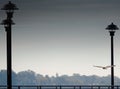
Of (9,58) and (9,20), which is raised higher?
(9,20)

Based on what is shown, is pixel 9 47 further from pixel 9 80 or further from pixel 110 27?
pixel 110 27

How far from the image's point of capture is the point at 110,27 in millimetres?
50656

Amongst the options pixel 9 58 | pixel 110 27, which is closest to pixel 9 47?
pixel 9 58

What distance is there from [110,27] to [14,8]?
35.7 feet

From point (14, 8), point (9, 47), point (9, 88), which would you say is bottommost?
point (9, 88)

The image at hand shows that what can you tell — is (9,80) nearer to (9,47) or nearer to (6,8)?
(9,47)

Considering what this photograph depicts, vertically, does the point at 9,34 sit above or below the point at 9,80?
above

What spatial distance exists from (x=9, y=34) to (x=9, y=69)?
8.22ft

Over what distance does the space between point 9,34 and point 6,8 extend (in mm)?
1782

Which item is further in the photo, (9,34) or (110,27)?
(110,27)

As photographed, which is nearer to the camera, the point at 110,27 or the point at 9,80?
the point at 9,80

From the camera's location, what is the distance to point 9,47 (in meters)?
42.4

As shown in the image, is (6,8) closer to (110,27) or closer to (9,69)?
(9,69)

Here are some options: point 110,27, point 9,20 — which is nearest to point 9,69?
point 9,20
